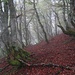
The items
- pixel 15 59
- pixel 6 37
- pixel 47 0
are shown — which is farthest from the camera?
pixel 47 0

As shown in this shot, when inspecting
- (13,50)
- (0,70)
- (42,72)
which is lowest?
(0,70)

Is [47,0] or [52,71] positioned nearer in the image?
[52,71]

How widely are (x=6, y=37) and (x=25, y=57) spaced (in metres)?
7.56

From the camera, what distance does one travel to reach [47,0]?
33.0 m

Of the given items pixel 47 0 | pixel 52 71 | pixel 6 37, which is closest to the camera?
pixel 52 71

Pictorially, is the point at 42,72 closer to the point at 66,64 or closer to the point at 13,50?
the point at 66,64

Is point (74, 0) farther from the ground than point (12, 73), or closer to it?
farther from the ground

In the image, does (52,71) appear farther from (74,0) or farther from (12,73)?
(74,0)

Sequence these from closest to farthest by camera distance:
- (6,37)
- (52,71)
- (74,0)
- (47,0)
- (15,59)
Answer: (52,71)
(15,59)
(74,0)
(6,37)
(47,0)

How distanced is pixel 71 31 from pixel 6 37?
777 centimetres

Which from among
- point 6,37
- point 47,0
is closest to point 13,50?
point 6,37

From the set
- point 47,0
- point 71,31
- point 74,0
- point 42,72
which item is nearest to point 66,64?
point 42,72

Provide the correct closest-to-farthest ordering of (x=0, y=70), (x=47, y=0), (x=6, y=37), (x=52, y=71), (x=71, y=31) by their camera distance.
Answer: (x=52, y=71) < (x=0, y=70) < (x=71, y=31) < (x=6, y=37) < (x=47, y=0)

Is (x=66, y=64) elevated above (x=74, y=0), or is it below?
below
